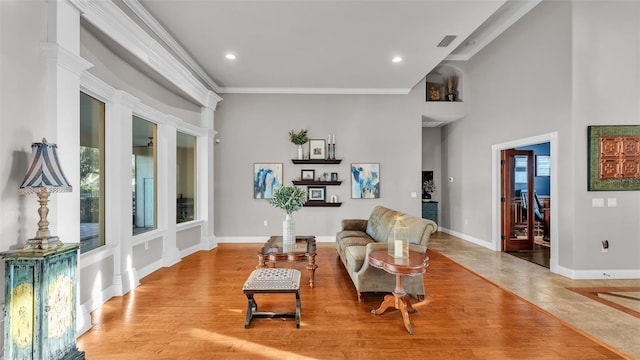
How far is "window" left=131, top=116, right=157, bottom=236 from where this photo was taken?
4.13m

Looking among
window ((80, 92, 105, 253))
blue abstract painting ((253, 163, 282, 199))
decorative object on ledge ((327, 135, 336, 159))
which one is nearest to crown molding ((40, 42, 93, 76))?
window ((80, 92, 105, 253))

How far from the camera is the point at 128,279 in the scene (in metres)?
3.67

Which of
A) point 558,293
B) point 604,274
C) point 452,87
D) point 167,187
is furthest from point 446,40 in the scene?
point 167,187

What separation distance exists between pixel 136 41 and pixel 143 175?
185 cm

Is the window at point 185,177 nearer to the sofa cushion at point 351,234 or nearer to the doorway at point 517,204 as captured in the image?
the sofa cushion at point 351,234

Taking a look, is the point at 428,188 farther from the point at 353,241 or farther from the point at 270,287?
the point at 270,287

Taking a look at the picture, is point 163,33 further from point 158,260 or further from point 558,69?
point 558,69

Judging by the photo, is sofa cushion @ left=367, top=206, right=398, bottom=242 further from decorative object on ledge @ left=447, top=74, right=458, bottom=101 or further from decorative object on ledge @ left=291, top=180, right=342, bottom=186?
decorative object on ledge @ left=447, top=74, right=458, bottom=101

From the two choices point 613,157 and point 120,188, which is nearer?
point 120,188

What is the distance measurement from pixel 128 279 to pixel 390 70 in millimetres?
5257

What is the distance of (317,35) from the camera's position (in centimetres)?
416

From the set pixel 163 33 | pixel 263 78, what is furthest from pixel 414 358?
pixel 263 78

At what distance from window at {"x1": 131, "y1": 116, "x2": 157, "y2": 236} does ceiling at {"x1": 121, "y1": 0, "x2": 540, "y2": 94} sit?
132 cm

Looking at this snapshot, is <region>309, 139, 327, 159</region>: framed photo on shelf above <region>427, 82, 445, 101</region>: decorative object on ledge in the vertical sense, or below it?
below
